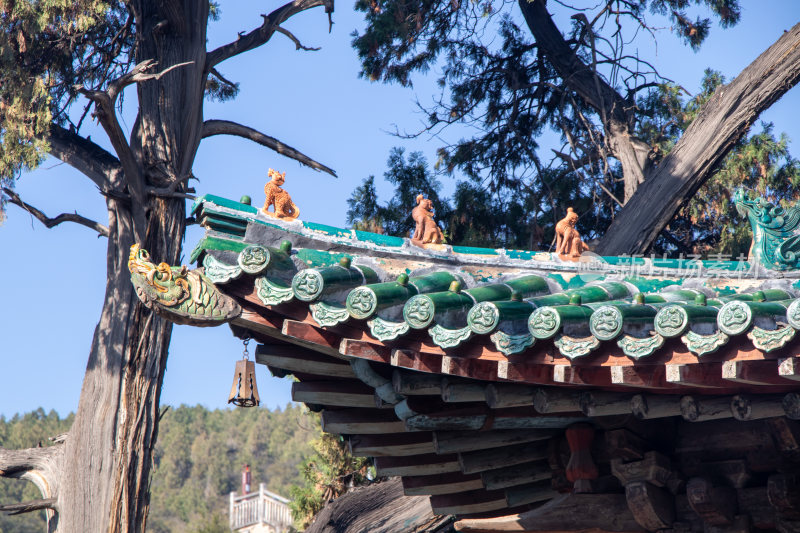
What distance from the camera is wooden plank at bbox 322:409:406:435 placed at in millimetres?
4633

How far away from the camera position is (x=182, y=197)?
795 cm

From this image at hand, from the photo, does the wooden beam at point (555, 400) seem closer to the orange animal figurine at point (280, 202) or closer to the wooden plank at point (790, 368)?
the wooden plank at point (790, 368)

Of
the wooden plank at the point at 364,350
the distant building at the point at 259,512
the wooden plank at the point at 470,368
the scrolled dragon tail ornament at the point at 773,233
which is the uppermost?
the scrolled dragon tail ornament at the point at 773,233

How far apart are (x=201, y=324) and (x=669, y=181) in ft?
19.8

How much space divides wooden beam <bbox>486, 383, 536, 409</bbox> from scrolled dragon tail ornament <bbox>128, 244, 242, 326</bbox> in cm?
113

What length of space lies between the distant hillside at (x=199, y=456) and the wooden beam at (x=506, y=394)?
3747 cm

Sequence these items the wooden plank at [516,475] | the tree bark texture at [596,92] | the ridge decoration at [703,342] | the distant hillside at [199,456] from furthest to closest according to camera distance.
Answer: the distant hillside at [199,456], the tree bark texture at [596,92], the wooden plank at [516,475], the ridge decoration at [703,342]

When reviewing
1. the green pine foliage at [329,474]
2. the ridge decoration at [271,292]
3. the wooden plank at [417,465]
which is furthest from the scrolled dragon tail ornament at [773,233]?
the green pine foliage at [329,474]

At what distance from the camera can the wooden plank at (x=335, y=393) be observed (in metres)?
4.43

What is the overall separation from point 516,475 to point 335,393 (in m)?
1.15

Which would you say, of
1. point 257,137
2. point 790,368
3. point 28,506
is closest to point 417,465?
point 790,368

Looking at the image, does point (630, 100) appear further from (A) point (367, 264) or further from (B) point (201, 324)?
(B) point (201, 324)

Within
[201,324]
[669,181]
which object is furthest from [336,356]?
[669,181]

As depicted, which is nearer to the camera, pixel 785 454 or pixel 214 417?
pixel 785 454
